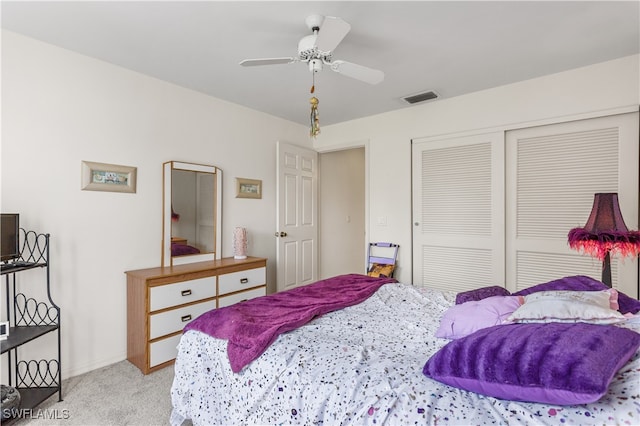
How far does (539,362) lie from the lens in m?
0.94

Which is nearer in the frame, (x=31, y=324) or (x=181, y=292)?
(x=31, y=324)

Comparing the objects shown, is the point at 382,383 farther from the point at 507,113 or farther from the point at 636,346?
the point at 507,113

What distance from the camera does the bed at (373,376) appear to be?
94 cm

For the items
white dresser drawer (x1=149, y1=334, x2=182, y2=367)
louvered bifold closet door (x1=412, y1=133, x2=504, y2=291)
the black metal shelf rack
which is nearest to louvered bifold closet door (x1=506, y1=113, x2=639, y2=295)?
louvered bifold closet door (x1=412, y1=133, x2=504, y2=291)

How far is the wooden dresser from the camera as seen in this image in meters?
2.47

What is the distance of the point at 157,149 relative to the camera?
2.98 m

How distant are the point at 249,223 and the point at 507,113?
2.99 m

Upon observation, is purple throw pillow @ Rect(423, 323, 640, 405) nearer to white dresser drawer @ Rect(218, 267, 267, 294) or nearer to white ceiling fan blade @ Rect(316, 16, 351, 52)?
white ceiling fan blade @ Rect(316, 16, 351, 52)

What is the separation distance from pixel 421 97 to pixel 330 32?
1987 mm

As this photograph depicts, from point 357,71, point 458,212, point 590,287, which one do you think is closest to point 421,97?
point 458,212

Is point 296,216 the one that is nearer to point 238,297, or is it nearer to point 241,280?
point 241,280

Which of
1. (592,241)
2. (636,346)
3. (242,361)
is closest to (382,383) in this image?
(242,361)

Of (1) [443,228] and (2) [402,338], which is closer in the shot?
(2) [402,338]

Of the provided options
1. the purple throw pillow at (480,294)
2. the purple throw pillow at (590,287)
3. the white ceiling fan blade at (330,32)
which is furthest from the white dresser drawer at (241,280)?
the purple throw pillow at (590,287)
